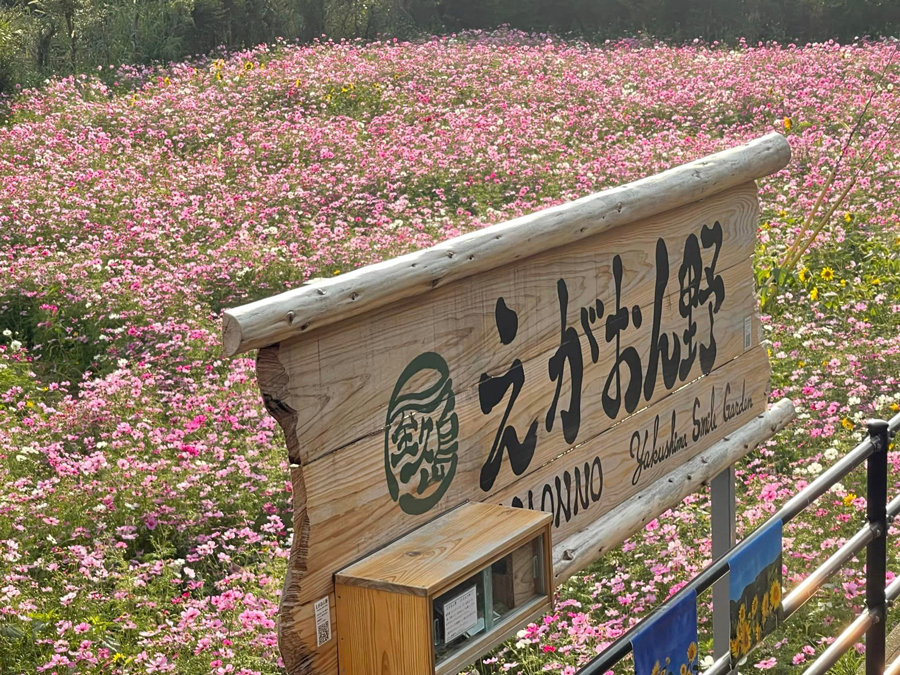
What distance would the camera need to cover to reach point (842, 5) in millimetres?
17797

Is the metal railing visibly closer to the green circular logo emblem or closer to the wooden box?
the wooden box

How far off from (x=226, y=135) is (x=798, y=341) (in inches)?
→ 251

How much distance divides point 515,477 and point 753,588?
536 millimetres

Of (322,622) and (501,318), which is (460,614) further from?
(501,318)

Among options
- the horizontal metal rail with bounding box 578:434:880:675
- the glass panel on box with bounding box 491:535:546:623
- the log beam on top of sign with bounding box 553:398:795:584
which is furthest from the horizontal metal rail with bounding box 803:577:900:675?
the glass panel on box with bounding box 491:535:546:623

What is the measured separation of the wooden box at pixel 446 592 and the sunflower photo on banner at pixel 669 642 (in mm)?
279

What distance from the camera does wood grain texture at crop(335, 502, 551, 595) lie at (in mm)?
1780

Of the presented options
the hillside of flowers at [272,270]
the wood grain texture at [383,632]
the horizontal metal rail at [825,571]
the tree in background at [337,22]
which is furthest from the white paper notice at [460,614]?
the tree in background at [337,22]

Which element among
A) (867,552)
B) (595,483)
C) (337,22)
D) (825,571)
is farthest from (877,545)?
(337,22)

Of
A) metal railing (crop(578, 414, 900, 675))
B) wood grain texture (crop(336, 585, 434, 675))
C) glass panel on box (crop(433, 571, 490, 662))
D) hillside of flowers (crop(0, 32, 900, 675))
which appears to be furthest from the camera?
hillside of flowers (crop(0, 32, 900, 675))

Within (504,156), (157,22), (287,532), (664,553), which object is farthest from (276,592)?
(157,22)

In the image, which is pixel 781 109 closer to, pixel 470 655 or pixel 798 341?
pixel 798 341

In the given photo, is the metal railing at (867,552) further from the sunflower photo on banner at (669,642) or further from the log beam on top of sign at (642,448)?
the log beam on top of sign at (642,448)

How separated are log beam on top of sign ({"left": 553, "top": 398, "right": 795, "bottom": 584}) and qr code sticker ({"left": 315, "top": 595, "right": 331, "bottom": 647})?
63 cm
